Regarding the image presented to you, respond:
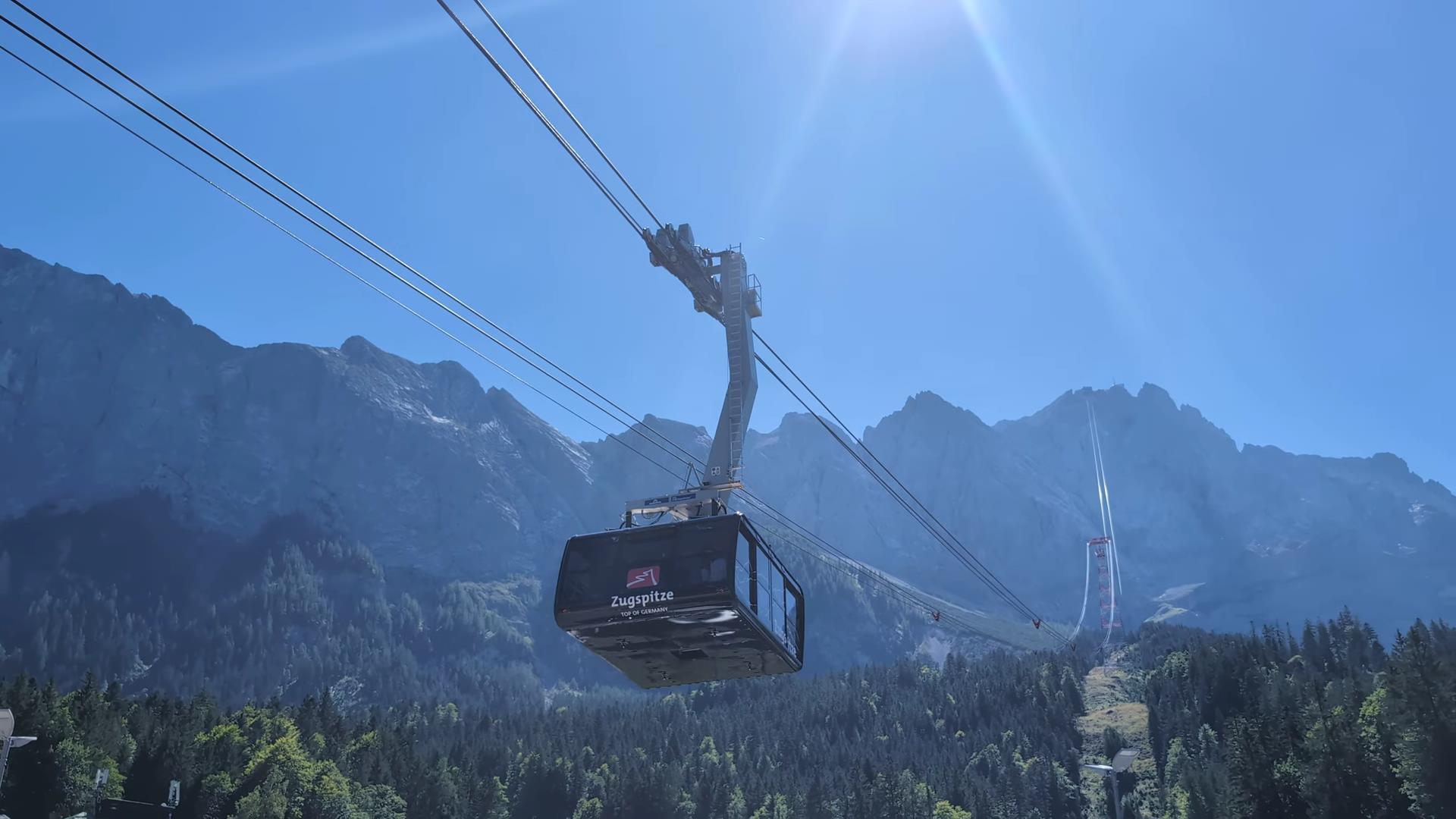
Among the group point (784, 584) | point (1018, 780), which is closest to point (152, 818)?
point (784, 584)

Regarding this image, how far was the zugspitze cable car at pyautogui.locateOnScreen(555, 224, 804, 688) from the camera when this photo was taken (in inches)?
1325

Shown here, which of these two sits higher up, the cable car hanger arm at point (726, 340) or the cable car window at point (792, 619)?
the cable car hanger arm at point (726, 340)

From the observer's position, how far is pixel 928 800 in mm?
171375

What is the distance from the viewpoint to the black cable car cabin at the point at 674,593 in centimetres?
3344

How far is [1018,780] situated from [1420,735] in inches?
4095

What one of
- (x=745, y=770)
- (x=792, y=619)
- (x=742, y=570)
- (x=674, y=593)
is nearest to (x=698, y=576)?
(x=674, y=593)

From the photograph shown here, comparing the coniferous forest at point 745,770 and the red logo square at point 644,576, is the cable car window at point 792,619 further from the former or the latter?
the coniferous forest at point 745,770

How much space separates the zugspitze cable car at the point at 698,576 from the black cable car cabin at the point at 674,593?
0.13 ft

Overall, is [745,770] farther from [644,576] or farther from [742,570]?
[644,576]

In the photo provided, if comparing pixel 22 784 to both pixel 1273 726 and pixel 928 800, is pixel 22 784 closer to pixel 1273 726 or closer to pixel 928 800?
pixel 928 800

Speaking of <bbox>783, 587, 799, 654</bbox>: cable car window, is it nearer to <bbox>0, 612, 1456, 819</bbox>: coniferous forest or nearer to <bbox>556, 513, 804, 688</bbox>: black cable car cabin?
<bbox>556, 513, 804, 688</bbox>: black cable car cabin

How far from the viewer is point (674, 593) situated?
3334 cm

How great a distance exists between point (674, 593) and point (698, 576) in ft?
2.77

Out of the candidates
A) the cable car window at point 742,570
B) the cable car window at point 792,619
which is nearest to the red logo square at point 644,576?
the cable car window at point 742,570
